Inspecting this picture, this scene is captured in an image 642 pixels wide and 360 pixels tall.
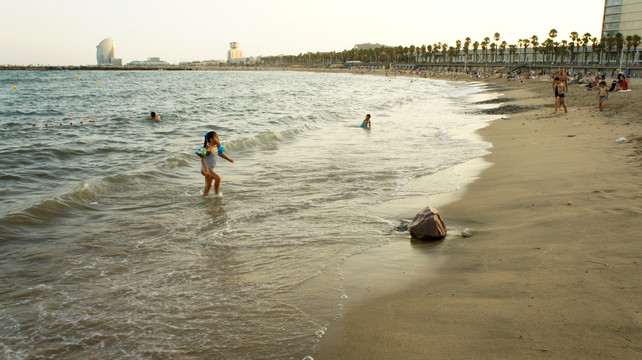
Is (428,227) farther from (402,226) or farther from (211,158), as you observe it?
(211,158)

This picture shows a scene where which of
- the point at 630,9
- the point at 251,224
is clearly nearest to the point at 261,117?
the point at 251,224

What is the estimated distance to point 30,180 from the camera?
436 inches

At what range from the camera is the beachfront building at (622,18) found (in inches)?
3892

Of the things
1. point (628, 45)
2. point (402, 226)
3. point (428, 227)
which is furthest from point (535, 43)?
point (428, 227)

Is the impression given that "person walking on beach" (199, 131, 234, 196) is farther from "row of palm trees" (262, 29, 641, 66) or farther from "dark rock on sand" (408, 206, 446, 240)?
"row of palm trees" (262, 29, 641, 66)

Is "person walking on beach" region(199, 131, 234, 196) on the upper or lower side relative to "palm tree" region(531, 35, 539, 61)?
lower

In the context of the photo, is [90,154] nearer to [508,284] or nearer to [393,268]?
[393,268]

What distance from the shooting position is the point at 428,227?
20.8ft

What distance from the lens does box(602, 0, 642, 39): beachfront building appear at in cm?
9885

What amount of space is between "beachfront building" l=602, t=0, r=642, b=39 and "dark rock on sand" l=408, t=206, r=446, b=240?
120 m

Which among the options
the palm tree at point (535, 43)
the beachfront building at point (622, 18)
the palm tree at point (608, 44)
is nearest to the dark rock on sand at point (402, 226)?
the palm tree at point (608, 44)

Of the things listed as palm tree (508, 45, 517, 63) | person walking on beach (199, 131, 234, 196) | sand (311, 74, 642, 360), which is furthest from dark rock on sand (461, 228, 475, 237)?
palm tree (508, 45, 517, 63)

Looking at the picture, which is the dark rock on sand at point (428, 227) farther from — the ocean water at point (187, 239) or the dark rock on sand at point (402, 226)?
the dark rock on sand at point (402, 226)

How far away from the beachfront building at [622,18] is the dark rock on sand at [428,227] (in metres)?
120
